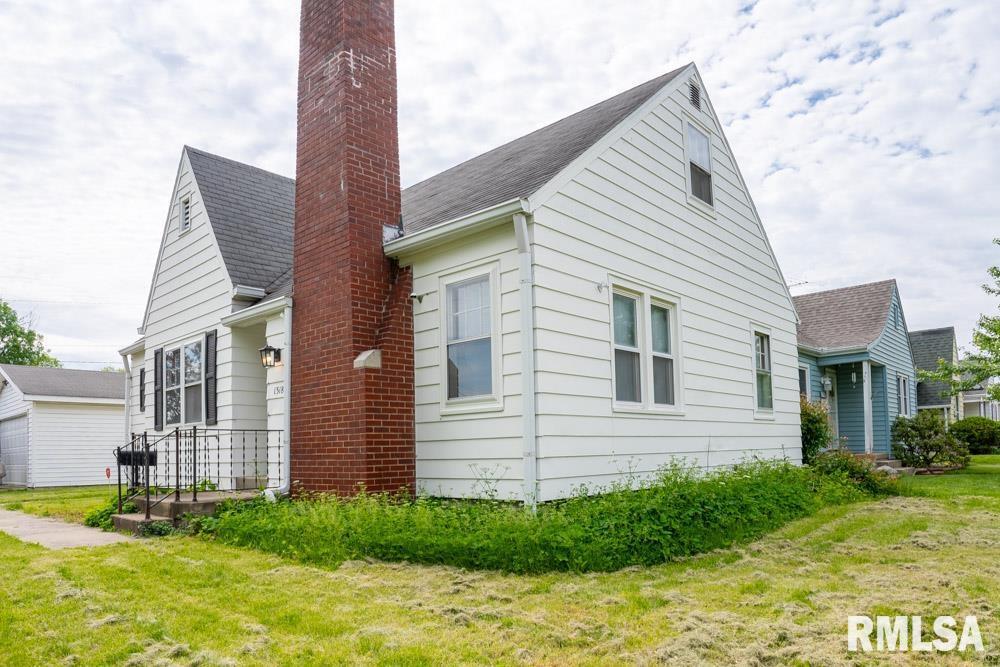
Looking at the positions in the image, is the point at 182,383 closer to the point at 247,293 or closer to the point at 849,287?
the point at 247,293

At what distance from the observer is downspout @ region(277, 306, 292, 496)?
8883mm

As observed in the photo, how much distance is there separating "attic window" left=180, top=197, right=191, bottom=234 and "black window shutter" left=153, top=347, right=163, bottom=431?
86.8 inches

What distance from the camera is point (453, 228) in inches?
304

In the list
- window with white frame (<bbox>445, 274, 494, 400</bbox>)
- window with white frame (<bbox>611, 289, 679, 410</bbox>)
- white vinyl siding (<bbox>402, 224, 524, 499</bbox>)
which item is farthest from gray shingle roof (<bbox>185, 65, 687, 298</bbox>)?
window with white frame (<bbox>611, 289, 679, 410</bbox>)

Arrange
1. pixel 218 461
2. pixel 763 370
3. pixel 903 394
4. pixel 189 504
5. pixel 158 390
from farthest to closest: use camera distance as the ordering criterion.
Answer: pixel 903 394
pixel 158 390
pixel 763 370
pixel 218 461
pixel 189 504

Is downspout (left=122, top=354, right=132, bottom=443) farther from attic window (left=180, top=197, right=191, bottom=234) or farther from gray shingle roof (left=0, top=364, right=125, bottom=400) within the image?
gray shingle roof (left=0, top=364, right=125, bottom=400)

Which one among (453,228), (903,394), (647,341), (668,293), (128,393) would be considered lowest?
(903,394)

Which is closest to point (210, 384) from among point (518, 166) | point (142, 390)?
point (142, 390)

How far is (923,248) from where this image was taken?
22.5 meters

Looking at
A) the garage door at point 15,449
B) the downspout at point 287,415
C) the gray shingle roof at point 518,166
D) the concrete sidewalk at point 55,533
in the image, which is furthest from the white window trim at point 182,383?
the garage door at point 15,449

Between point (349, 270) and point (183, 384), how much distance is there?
530 centimetres

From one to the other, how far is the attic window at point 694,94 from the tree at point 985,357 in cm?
1142

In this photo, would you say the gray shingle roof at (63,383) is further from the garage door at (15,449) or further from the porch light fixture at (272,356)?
the porch light fixture at (272,356)

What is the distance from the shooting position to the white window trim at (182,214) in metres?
12.3
